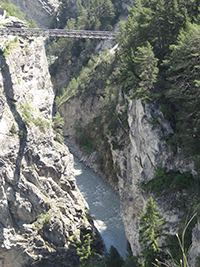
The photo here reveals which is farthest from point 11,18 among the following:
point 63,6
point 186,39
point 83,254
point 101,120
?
point 63,6

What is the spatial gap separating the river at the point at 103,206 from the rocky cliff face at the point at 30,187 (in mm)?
3399

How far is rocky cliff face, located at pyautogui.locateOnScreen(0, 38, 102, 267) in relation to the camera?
30.2 meters

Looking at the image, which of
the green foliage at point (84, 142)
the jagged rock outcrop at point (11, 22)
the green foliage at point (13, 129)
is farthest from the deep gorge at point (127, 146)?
the green foliage at point (84, 142)

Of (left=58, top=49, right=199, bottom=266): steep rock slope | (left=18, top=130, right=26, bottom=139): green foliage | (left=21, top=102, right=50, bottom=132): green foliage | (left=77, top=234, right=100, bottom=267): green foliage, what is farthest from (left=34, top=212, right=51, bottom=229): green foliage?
(left=21, top=102, right=50, bottom=132): green foliage

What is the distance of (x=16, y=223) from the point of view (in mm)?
30609

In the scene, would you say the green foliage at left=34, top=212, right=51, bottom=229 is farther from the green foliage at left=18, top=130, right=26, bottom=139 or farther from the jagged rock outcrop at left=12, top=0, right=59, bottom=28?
the jagged rock outcrop at left=12, top=0, right=59, bottom=28

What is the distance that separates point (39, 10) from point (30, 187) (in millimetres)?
87910

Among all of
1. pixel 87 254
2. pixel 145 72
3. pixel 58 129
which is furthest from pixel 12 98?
pixel 87 254

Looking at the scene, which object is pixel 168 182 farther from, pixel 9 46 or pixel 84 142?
pixel 84 142

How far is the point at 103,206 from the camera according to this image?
45812 mm

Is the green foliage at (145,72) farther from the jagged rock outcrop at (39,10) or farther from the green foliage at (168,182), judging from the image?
the jagged rock outcrop at (39,10)

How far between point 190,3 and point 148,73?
8625mm

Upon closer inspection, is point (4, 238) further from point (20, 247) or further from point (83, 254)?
point (83, 254)

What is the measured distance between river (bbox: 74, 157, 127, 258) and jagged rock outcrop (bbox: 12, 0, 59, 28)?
66544mm
